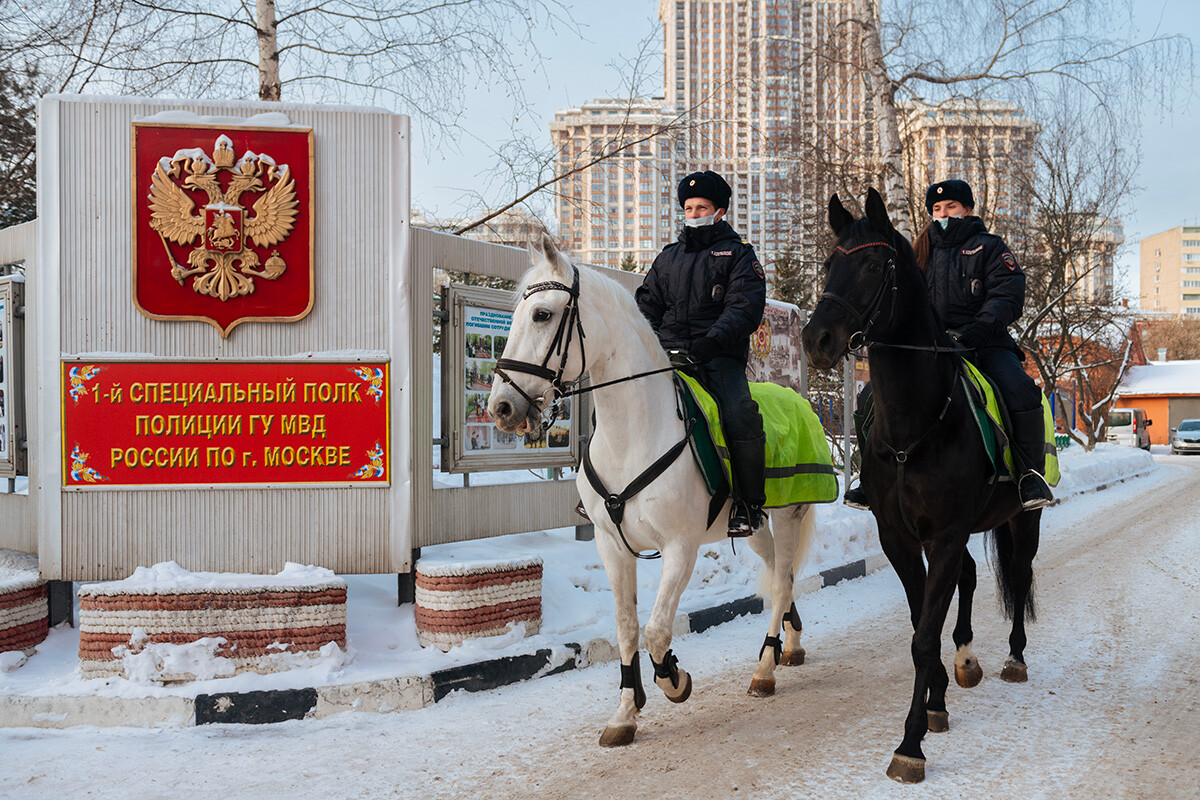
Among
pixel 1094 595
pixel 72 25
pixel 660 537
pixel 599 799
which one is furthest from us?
pixel 72 25

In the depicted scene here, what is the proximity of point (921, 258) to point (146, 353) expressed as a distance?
5.04 meters

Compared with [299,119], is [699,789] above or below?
below

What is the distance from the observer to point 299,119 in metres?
6.05

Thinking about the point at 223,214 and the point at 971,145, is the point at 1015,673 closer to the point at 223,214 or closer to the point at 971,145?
the point at 223,214

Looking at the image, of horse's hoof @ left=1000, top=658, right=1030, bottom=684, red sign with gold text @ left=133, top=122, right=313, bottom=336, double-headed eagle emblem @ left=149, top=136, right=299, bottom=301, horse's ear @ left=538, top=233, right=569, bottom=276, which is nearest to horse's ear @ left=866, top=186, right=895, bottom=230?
horse's ear @ left=538, top=233, right=569, bottom=276

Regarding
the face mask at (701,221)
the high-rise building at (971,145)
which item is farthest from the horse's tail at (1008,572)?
the high-rise building at (971,145)

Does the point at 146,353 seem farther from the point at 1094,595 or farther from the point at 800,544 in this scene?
the point at 1094,595

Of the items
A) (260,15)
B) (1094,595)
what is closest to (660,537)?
(1094,595)

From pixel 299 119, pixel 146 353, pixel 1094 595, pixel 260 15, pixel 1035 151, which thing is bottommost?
pixel 1094 595

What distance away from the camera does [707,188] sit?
4988 millimetres

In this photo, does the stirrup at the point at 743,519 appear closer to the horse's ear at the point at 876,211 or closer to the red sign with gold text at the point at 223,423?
the horse's ear at the point at 876,211

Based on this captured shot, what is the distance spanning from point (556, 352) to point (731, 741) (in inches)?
82.4

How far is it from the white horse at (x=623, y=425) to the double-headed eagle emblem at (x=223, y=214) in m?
2.65

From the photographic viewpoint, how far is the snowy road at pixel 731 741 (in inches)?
148
